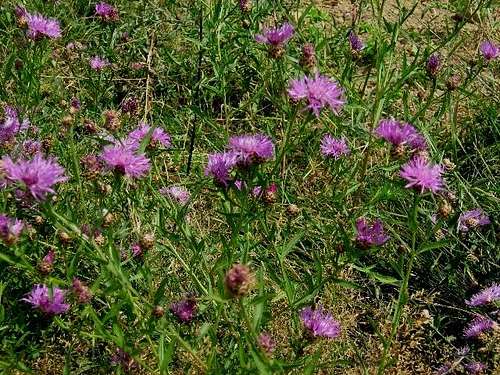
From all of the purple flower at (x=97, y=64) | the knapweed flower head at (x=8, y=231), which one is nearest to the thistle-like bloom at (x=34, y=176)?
the knapweed flower head at (x=8, y=231)

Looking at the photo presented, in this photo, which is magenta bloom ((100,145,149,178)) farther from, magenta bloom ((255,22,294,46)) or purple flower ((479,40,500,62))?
purple flower ((479,40,500,62))

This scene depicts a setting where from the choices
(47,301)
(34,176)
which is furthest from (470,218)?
(34,176)

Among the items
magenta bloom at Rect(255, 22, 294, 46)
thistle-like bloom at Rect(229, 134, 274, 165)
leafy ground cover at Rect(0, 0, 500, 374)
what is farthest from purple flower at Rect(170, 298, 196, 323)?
magenta bloom at Rect(255, 22, 294, 46)

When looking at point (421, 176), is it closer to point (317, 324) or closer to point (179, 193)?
point (317, 324)

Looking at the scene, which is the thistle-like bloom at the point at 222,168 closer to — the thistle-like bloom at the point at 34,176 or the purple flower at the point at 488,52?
the thistle-like bloom at the point at 34,176

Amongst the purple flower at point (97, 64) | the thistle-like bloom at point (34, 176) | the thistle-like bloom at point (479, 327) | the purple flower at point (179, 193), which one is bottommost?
the thistle-like bloom at point (479, 327)
